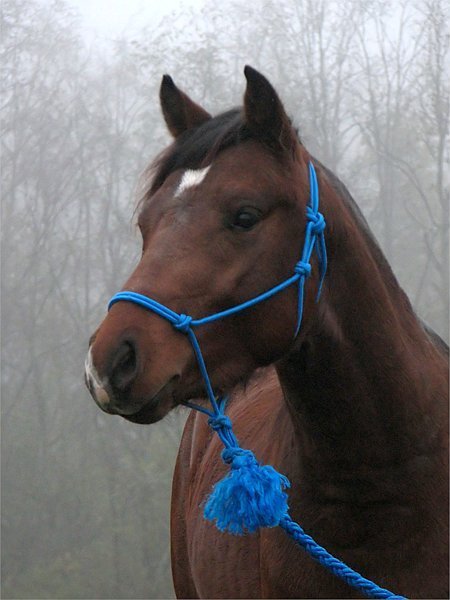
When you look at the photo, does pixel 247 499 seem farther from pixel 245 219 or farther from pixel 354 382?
pixel 245 219

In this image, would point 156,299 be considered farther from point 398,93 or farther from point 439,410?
point 398,93

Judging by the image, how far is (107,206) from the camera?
54.5ft

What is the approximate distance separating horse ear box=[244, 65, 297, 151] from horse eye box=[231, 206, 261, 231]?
247mm

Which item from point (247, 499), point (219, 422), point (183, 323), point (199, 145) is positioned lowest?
point (247, 499)

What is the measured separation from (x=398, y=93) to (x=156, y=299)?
40.1 feet

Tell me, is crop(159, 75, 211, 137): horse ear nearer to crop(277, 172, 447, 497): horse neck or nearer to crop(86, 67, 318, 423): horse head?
crop(86, 67, 318, 423): horse head

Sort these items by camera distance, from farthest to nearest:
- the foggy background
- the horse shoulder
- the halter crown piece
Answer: the foggy background < the horse shoulder < the halter crown piece

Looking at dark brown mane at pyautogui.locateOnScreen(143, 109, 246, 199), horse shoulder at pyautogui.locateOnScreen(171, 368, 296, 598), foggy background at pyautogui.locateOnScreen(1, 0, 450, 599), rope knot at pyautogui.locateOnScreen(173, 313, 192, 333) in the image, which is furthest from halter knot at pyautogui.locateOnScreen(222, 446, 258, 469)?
foggy background at pyautogui.locateOnScreen(1, 0, 450, 599)

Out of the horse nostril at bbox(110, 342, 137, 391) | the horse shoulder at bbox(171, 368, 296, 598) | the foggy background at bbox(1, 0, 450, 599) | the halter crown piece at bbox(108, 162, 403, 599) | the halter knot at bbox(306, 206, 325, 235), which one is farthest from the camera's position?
the foggy background at bbox(1, 0, 450, 599)

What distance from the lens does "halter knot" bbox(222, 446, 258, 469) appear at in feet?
7.52

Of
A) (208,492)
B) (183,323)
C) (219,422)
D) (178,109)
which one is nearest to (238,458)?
(219,422)

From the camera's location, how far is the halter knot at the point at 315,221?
2.26 meters

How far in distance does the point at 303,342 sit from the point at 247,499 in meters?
0.48

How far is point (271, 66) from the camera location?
14.1m
